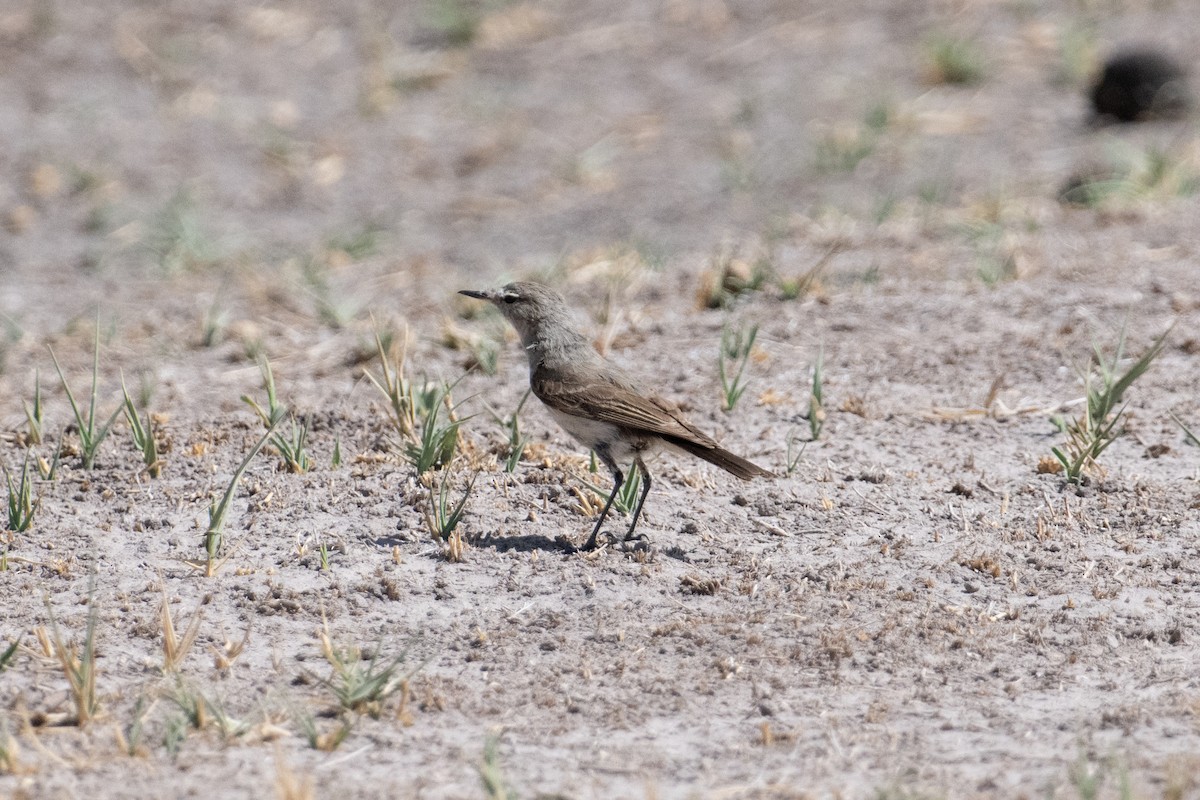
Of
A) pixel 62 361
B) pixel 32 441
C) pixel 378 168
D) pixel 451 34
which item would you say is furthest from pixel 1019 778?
pixel 451 34

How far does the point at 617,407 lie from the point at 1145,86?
711 cm

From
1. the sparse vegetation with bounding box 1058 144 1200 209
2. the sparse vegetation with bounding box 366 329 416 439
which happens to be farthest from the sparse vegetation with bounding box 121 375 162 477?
the sparse vegetation with bounding box 1058 144 1200 209

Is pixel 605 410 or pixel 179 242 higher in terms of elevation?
pixel 605 410

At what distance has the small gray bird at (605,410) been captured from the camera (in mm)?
5359

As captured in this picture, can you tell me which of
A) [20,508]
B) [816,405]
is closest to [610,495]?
[816,405]

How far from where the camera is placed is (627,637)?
4805 millimetres

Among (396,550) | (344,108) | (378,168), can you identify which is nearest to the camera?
(396,550)

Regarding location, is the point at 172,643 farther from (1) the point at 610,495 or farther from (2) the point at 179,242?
(2) the point at 179,242

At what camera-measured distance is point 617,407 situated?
18.1ft

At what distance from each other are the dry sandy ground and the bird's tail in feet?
1.10

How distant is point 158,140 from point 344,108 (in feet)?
5.10

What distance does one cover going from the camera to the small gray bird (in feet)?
17.6

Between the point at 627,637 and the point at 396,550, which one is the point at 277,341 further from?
the point at 627,637

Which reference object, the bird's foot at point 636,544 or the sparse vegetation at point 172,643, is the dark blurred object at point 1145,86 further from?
the sparse vegetation at point 172,643
